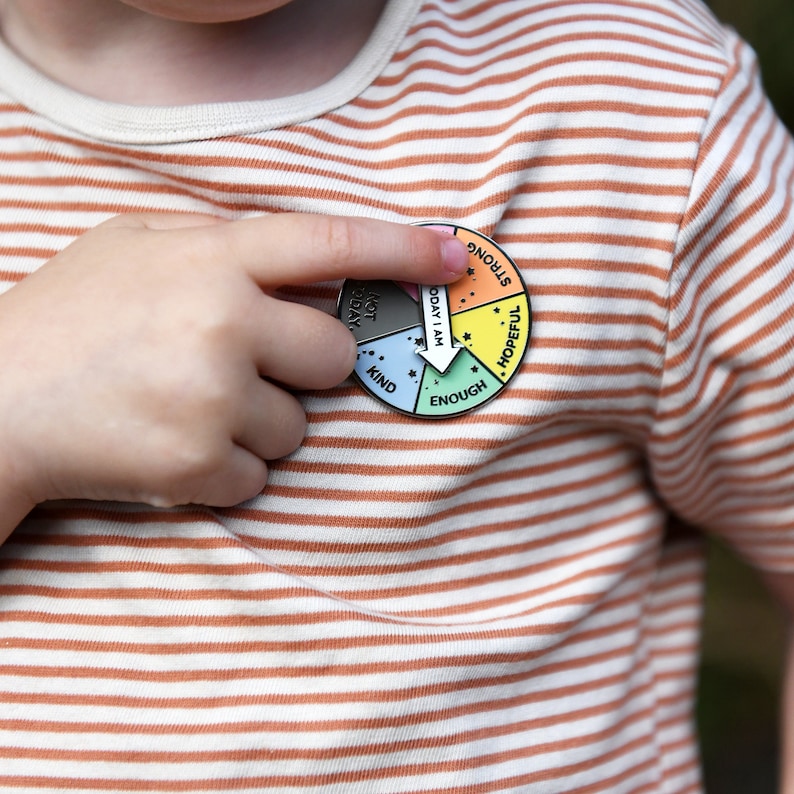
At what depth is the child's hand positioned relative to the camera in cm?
47

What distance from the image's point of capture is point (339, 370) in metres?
0.50

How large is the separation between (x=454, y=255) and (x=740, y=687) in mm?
974

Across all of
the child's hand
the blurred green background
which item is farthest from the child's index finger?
the blurred green background

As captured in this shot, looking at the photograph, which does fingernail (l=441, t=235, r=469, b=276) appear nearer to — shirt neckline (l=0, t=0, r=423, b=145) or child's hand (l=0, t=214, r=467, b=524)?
child's hand (l=0, t=214, r=467, b=524)

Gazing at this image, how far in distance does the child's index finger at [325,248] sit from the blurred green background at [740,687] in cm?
87

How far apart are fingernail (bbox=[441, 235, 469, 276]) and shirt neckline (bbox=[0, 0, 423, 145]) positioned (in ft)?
0.41

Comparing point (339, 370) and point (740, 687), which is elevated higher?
point (339, 370)

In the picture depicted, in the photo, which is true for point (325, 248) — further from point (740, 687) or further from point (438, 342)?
point (740, 687)

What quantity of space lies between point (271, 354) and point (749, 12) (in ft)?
2.87

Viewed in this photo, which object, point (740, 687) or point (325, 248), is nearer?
point (325, 248)

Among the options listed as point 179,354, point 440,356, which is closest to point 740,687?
point 440,356

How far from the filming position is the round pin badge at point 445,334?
52 cm

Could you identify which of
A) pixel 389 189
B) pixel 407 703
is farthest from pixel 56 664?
pixel 389 189

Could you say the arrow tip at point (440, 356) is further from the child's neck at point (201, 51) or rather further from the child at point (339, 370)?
the child's neck at point (201, 51)
